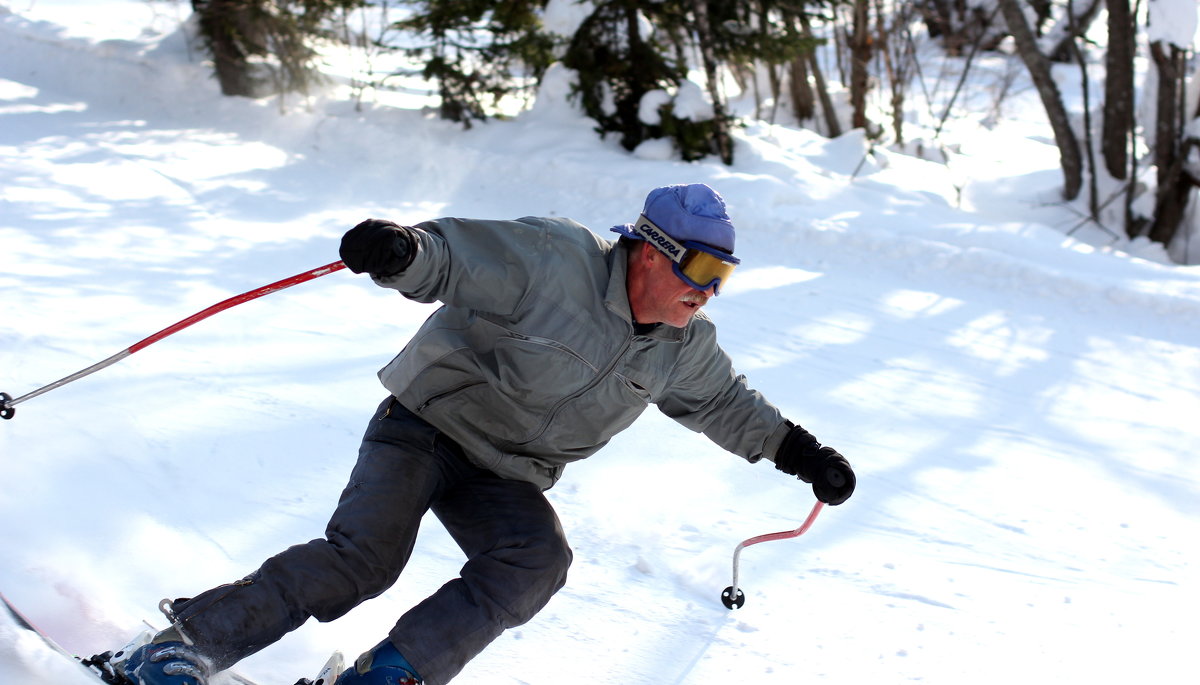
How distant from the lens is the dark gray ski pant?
209 centimetres

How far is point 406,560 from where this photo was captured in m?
2.30

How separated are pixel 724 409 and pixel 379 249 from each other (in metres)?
1.11

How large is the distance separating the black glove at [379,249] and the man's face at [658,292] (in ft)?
1.80

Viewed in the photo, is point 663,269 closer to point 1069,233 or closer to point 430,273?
point 430,273

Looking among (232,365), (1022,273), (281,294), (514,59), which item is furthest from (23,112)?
(1022,273)

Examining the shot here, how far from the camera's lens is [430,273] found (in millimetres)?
2076

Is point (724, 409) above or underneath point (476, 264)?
underneath

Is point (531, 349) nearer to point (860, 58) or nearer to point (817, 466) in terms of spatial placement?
point (817, 466)

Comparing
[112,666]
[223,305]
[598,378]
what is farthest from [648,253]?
[112,666]

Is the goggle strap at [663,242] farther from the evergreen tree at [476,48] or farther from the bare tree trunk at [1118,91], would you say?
the bare tree trunk at [1118,91]

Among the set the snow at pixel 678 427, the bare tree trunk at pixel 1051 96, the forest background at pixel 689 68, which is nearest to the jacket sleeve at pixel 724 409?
the snow at pixel 678 427

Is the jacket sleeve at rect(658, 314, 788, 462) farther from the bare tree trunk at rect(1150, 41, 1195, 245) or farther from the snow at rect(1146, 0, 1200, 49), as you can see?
the bare tree trunk at rect(1150, 41, 1195, 245)

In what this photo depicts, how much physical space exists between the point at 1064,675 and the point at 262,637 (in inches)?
91.2

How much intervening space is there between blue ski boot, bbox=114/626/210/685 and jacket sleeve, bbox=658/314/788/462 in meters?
1.25
